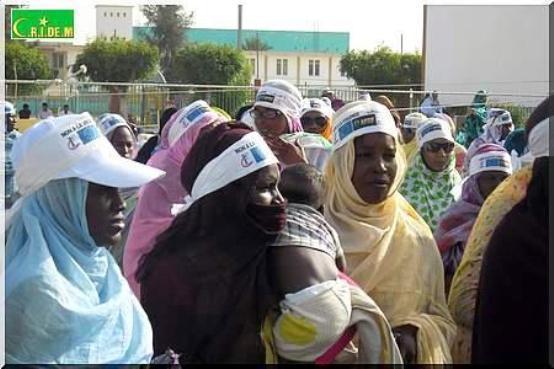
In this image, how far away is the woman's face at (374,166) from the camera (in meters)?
3.54

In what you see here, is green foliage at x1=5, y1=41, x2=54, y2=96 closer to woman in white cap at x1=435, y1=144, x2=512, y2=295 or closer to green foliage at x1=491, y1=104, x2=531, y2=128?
green foliage at x1=491, y1=104, x2=531, y2=128

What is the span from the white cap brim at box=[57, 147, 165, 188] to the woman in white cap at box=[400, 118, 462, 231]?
2.82 m

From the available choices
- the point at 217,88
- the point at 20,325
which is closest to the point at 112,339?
the point at 20,325

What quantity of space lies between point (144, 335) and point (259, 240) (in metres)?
0.44

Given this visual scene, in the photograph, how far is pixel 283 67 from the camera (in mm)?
91188

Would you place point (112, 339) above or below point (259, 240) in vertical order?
below

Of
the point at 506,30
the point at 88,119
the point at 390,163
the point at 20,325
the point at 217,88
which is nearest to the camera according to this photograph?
the point at 20,325

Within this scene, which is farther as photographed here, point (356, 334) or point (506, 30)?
point (506, 30)

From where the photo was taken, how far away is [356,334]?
2.99 meters

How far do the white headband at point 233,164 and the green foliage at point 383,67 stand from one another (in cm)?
5064

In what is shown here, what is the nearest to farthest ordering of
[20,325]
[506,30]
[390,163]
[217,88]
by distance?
[20,325] → [390,163] → [217,88] → [506,30]

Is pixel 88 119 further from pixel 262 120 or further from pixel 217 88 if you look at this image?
pixel 217 88

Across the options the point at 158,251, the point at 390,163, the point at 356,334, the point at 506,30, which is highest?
the point at 506,30

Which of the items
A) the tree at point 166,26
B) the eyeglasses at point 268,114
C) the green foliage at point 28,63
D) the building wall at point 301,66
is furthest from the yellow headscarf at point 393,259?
the building wall at point 301,66
